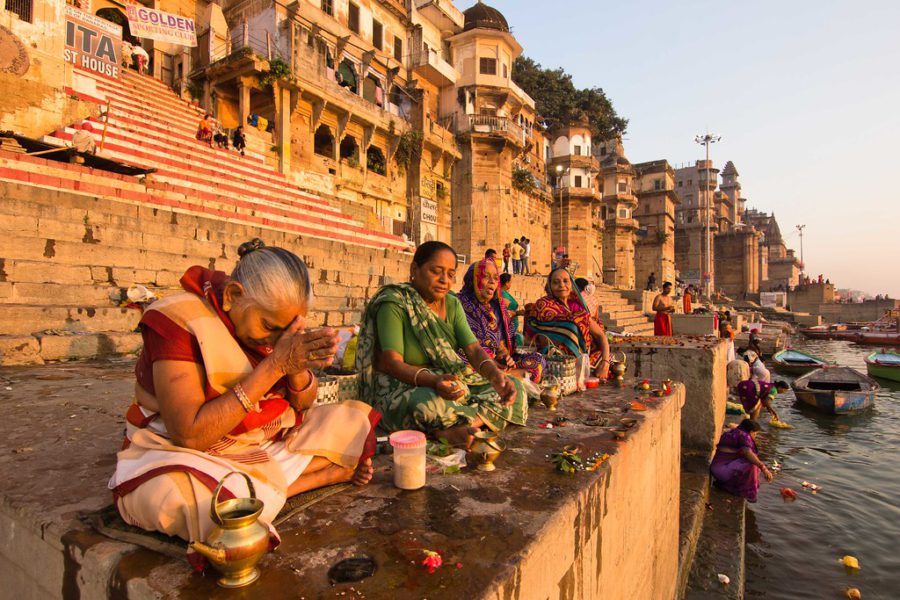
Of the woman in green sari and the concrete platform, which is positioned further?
the woman in green sari

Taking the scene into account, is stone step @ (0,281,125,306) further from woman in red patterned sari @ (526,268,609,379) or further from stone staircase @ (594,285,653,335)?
stone staircase @ (594,285,653,335)

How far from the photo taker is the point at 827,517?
5.61 m

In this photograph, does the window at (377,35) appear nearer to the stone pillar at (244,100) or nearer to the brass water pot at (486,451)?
the stone pillar at (244,100)

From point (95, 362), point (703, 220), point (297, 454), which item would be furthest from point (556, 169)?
point (297, 454)

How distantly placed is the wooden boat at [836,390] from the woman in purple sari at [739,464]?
23.7 ft

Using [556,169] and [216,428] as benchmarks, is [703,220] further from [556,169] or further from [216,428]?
[216,428]

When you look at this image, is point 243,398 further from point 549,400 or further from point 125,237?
point 125,237

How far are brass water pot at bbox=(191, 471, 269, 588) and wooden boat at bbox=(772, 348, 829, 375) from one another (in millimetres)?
19157

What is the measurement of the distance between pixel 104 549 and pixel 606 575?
197cm

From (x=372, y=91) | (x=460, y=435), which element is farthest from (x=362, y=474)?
(x=372, y=91)

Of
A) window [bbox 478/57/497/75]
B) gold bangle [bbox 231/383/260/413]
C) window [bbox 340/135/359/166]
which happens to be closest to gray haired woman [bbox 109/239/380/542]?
gold bangle [bbox 231/383/260/413]

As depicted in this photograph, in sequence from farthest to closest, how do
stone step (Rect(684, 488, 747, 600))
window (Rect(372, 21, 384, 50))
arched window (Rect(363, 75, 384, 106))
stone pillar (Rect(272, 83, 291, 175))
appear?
1. window (Rect(372, 21, 384, 50))
2. arched window (Rect(363, 75, 384, 106))
3. stone pillar (Rect(272, 83, 291, 175))
4. stone step (Rect(684, 488, 747, 600))

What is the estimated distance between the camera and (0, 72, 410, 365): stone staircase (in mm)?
5523

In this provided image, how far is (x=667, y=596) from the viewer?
131 inches
